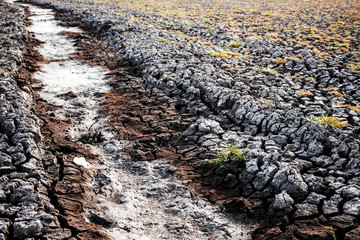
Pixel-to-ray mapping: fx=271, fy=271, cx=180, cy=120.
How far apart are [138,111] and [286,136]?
3293mm

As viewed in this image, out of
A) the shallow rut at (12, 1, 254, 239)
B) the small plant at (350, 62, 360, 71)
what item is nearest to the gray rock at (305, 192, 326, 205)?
the shallow rut at (12, 1, 254, 239)

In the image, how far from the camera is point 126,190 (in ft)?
13.6

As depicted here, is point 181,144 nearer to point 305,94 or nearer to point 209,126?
point 209,126

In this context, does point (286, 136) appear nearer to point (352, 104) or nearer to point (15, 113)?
point (352, 104)

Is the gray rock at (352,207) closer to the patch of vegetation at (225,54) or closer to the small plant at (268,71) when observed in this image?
the small plant at (268,71)

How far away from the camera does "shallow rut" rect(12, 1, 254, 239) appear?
11.3ft

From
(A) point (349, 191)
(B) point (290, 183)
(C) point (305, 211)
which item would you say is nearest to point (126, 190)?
(B) point (290, 183)

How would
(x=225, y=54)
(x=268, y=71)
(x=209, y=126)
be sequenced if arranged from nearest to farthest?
(x=209, y=126)
(x=268, y=71)
(x=225, y=54)

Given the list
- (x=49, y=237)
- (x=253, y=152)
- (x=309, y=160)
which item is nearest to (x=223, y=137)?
(x=253, y=152)

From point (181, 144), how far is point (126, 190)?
147 centimetres

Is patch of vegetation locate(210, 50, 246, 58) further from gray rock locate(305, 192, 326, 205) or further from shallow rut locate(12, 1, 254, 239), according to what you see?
gray rock locate(305, 192, 326, 205)

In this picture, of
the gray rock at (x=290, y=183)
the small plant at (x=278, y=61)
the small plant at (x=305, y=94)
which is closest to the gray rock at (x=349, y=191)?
the gray rock at (x=290, y=183)

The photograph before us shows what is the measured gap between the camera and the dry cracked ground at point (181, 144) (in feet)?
11.2

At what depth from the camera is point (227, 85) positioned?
267 inches
